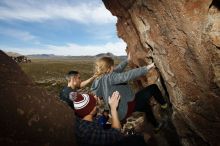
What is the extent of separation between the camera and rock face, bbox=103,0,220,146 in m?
7.79

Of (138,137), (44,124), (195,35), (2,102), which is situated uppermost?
(195,35)

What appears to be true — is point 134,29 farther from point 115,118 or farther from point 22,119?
point 22,119

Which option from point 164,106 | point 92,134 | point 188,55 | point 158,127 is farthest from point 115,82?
point 158,127

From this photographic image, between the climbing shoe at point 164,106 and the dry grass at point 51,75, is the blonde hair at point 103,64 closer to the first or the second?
the climbing shoe at point 164,106

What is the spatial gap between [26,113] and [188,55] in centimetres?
497

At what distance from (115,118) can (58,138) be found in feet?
5.19

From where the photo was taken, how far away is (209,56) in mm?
7883

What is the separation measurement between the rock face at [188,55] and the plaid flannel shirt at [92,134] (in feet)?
10.8

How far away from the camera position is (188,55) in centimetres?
834

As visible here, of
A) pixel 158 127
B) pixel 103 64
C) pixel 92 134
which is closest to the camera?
pixel 92 134

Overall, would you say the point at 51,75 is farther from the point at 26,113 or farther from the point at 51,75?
→ the point at 26,113

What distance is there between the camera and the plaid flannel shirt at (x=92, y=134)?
5.75 meters

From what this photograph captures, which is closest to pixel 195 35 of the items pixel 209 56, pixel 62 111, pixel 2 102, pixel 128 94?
pixel 209 56

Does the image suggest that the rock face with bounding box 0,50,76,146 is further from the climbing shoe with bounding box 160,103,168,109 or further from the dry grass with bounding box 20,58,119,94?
the dry grass with bounding box 20,58,119,94
